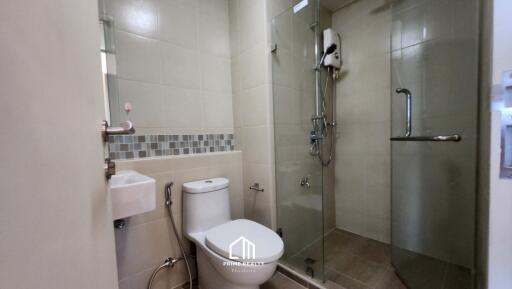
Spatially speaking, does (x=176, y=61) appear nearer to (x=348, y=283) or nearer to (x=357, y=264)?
(x=348, y=283)

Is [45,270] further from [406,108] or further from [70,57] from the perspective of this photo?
[406,108]

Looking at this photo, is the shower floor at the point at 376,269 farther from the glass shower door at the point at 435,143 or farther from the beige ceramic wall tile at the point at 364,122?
the beige ceramic wall tile at the point at 364,122

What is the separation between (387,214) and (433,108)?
1028mm

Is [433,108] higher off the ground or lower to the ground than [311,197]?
higher

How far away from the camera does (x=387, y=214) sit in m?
1.83

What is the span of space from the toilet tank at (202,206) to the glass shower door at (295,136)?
1.51ft

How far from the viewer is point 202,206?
4.31 ft

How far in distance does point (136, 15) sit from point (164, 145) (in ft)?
2.73

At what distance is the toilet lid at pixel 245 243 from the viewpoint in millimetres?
986

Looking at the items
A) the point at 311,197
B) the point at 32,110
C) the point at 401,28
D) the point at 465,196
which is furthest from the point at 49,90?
the point at 401,28

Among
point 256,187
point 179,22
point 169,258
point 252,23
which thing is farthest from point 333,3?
point 169,258

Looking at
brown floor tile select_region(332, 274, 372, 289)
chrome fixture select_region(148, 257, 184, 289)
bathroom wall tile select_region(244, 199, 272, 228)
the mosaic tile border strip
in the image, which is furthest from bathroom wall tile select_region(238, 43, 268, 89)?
brown floor tile select_region(332, 274, 372, 289)

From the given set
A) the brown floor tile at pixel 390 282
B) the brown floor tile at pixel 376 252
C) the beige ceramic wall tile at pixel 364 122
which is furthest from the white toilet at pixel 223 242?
the beige ceramic wall tile at pixel 364 122

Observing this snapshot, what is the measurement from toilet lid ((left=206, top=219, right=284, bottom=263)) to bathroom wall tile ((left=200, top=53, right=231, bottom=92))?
105 cm
